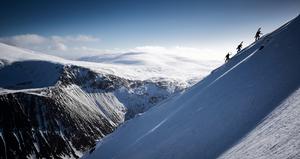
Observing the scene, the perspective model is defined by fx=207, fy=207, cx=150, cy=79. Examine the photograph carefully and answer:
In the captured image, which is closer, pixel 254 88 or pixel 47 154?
pixel 254 88

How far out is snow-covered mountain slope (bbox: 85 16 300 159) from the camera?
69.2 feet

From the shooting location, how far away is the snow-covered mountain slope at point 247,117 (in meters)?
21.1

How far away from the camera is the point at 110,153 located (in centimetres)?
6725

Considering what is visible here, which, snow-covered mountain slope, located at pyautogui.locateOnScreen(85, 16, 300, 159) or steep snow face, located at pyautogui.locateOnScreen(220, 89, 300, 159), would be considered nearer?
steep snow face, located at pyautogui.locateOnScreen(220, 89, 300, 159)

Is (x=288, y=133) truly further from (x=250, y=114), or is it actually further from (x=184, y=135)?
(x=184, y=135)

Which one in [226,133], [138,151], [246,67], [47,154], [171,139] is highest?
[246,67]

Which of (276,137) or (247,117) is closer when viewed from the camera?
(276,137)

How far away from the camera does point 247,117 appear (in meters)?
30.6

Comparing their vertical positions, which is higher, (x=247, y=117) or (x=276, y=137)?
(x=276, y=137)

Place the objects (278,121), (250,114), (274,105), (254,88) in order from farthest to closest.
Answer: (254,88) → (250,114) → (274,105) → (278,121)

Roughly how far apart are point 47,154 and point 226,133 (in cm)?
21121

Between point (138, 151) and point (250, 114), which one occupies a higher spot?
point (250, 114)

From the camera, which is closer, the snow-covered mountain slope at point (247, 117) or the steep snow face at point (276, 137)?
the steep snow face at point (276, 137)

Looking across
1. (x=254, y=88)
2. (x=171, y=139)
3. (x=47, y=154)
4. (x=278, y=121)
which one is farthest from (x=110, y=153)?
(x=47, y=154)
